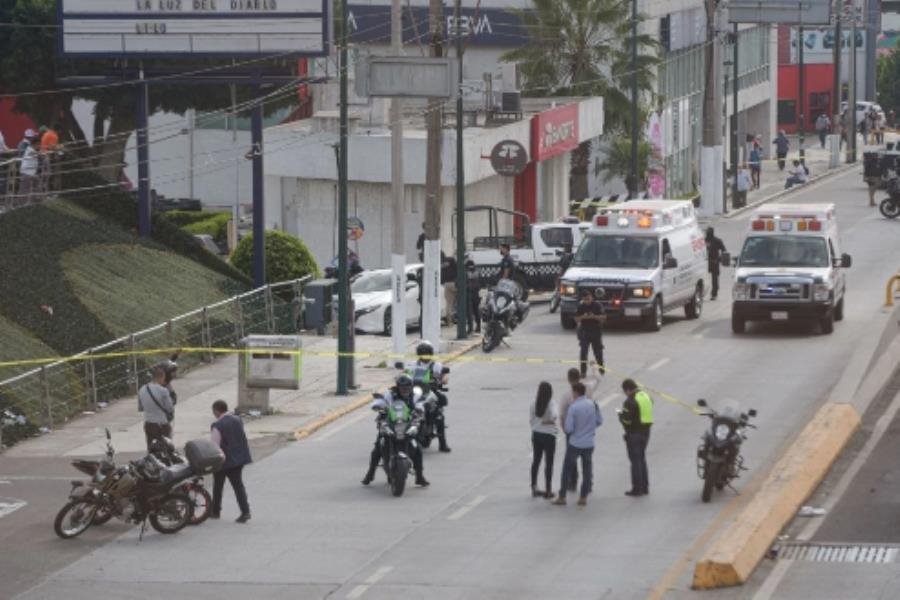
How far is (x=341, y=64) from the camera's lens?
128 ft

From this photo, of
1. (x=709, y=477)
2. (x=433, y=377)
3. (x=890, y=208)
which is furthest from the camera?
(x=890, y=208)

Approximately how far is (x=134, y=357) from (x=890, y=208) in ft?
126

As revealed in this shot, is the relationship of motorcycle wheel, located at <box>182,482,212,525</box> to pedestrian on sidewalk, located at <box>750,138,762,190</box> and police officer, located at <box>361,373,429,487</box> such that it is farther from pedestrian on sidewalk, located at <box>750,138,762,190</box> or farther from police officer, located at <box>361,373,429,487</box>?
pedestrian on sidewalk, located at <box>750,138,762,190</box>

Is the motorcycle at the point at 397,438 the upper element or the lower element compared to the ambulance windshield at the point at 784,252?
lower

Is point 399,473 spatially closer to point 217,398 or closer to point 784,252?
point 217,398

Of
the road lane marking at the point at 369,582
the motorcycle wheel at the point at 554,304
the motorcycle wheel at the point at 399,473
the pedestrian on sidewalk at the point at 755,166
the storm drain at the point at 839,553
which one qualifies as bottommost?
the road lane marking at the point at 369,582

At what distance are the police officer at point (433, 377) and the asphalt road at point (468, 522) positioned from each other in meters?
0.39

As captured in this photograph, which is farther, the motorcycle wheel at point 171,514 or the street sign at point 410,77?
the street sign at point 410,77

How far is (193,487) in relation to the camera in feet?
93.0

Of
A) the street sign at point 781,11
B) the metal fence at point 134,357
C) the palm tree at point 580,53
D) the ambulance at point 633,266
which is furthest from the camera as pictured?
the street sign at point 781,11

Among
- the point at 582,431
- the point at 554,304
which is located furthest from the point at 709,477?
the point at 554,304

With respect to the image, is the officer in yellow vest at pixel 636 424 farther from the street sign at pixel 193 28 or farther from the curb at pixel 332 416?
the street sign at pixel 193 28

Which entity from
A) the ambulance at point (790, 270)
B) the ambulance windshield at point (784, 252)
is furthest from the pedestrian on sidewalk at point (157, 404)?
the ambulance windshield at point (784, 252)

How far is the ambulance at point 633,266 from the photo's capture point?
152ft
